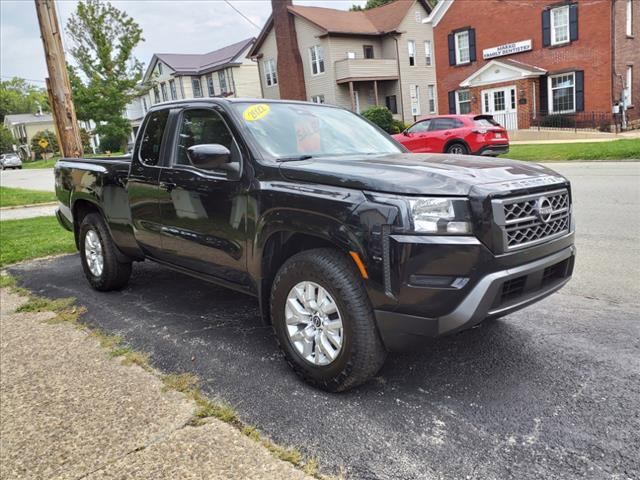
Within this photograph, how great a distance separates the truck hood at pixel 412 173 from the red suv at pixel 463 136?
1315cm

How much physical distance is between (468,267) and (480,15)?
29871 millimetres

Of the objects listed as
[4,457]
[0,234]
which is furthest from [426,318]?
[0,234]

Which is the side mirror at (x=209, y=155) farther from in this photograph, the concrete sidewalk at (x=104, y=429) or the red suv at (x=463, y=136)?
the red suv at (x=463, y=136)

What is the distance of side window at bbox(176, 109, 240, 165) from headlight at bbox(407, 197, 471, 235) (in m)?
1.52

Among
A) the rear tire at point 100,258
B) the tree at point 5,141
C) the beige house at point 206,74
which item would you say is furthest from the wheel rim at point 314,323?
the tree at point 5,141

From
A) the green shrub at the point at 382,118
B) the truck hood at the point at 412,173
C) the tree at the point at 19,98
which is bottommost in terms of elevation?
the truck hood at the point at 412,173

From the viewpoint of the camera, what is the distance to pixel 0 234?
33.7 ft

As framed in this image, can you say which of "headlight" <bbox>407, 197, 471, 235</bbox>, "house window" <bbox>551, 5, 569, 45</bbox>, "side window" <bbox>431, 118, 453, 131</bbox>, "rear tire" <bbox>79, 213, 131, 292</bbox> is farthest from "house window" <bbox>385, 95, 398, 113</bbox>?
"headlight" <bbox>407, 197, 471, 235</bbox>

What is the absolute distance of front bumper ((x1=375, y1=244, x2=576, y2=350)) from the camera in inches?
111

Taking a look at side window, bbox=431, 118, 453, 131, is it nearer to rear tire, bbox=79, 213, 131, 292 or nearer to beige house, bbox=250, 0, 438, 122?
rear tire, bbox=79, 213, 131, 292

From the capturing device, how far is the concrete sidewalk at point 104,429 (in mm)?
2676

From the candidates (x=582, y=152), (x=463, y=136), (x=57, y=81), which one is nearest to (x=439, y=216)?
(x=57, y=81)

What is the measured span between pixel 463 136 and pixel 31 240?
12.1 meters

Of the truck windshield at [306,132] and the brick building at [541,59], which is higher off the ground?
the brick building at [541,59]
